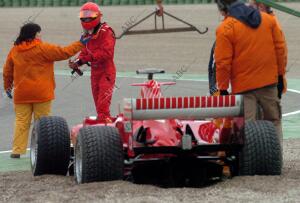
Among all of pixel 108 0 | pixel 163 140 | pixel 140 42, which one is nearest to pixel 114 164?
pixel 163 140

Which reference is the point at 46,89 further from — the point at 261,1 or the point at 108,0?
the point at 108,0

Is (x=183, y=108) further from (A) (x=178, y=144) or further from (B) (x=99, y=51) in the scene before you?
(B) (x=99, y=51)

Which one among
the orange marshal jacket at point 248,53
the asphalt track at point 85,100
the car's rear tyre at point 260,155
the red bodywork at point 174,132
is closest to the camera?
the red bodywork at point 174,132

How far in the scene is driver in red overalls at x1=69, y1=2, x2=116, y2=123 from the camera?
39.7 feet

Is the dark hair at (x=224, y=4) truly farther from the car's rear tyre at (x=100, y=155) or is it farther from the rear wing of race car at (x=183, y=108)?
the car's rear tyre at (x=100, y=155)

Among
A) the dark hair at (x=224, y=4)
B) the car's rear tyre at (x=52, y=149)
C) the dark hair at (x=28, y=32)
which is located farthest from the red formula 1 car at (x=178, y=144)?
the dark hair at (x=28, y=32)

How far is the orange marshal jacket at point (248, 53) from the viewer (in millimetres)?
9516

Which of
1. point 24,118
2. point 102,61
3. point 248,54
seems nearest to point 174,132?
point 248,54

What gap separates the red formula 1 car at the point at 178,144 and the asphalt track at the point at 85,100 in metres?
2.81

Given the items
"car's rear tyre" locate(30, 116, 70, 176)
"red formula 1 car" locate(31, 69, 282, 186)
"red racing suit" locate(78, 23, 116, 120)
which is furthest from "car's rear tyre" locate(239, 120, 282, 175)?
A: "red racing suit" locate(78, 23, 116, 120)

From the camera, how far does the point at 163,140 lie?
354 inches

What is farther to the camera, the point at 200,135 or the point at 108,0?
the point at 108,0

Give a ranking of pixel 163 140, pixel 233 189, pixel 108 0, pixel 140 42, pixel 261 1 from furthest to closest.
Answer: pixel 108 0, pixel 140 42, pixel 261 1, pixel 163 140, pixel 233 189

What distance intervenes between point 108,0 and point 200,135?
31344 mm
